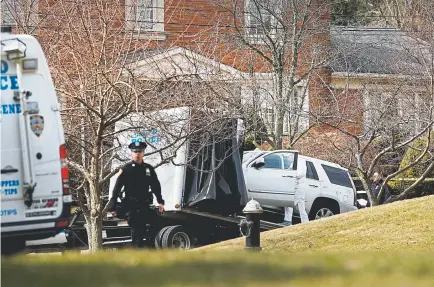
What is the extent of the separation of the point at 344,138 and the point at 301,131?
3053mm

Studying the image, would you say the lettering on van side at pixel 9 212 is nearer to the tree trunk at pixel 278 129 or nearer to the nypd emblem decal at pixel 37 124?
the nypd emblem decal at pixel 37 124

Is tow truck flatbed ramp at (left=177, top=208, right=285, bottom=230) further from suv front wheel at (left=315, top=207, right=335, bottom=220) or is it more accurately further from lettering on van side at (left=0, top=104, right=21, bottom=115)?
lettering on van side at (left=0, top=104, right=21, bottom=115)

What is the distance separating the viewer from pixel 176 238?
18984 mm

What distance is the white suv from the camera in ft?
70.1

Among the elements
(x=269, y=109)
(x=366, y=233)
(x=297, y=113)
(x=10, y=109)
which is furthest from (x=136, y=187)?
(x=269, y=109)

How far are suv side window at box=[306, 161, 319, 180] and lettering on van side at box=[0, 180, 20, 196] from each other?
13234mm

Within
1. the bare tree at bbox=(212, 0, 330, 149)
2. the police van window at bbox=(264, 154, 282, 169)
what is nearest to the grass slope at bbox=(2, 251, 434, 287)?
the police van window at bbox=(264, 154, 282, 169)

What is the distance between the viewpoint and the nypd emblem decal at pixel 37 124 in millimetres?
10203

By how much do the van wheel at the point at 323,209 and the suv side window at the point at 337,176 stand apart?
532mm

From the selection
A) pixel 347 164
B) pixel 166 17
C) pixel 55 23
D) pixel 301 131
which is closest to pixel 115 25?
pixel 55 23

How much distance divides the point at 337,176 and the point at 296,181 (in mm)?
2197

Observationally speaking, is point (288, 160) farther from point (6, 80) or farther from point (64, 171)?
point (6, 80)

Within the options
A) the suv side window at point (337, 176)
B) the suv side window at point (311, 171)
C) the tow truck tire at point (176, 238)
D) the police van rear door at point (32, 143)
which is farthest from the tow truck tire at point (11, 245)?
the suv side window at point (337, 176)

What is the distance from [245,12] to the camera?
84.5ft
